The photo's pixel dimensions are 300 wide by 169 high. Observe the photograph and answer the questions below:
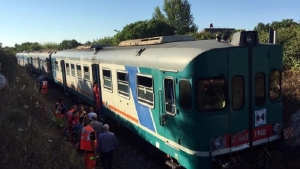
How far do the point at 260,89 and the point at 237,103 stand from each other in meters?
0.72

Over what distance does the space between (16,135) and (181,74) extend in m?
3.89

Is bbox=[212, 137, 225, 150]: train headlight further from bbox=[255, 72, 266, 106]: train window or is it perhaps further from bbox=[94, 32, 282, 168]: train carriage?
bbox=[255, 72, 266, 106]: train window

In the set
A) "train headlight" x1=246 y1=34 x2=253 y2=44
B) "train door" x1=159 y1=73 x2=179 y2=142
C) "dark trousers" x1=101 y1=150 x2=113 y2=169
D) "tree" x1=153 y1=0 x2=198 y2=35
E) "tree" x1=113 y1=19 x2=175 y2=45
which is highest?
"tree" x1=153 y1=0 x2=198 y2=35

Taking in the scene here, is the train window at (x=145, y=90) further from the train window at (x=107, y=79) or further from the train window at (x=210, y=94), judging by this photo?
the train window at (x=107, y=79)

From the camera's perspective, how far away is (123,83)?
9.12 meters

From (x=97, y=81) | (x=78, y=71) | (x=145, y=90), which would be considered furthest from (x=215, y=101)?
(x=78, y=71)

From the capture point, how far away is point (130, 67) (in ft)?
27.8

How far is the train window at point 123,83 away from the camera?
28.9ft

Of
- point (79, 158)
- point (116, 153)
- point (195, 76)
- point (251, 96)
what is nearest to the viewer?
point (195, 76)

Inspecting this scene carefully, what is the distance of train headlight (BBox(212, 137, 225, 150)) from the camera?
5.88 metres

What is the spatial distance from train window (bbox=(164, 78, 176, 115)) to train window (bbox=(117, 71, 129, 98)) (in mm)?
2391

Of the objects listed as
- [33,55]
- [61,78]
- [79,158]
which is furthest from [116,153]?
[33,55]

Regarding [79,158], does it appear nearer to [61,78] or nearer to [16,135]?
[16,135]

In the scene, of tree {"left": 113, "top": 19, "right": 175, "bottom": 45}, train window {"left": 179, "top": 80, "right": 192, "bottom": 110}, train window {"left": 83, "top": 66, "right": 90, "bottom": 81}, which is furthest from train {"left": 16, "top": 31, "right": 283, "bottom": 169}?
tree {"left": 113, "top": 19, "right": 175, "bottom": 45}
